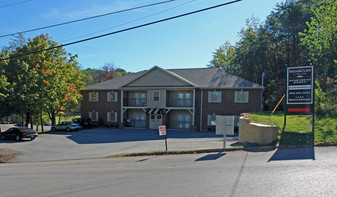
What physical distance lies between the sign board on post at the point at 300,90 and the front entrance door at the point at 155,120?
19.5 metres

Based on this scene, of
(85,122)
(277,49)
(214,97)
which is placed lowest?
(85,122)

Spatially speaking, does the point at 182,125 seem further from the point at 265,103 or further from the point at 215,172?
the point at 215,172

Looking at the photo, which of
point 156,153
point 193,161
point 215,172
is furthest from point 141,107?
point 215,172

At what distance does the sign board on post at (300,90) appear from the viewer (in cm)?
1413

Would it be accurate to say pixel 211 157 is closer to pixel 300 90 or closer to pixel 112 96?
pixel 300 90

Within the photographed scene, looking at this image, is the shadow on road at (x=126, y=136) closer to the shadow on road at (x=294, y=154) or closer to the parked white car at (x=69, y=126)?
the parked white car at (x=69, y=126)

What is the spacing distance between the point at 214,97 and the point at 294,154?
18891mm

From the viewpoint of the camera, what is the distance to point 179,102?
31.5m

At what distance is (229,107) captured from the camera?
94.6 ft

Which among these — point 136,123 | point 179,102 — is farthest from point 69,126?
point 179,102

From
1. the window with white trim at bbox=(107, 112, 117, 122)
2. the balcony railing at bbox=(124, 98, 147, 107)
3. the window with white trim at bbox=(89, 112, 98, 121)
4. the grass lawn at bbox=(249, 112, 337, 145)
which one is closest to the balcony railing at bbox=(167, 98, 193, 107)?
the balcony railing at bbox=(124, 98, 147, 107)

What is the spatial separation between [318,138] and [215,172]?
7119mm

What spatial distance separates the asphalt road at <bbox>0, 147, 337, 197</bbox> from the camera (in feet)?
22.2

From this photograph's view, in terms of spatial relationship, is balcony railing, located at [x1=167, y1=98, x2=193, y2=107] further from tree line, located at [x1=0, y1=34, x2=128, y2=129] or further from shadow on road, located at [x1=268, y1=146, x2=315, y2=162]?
shadow on road, located at [x1=268, y1=146, x2=315, y2=162]
